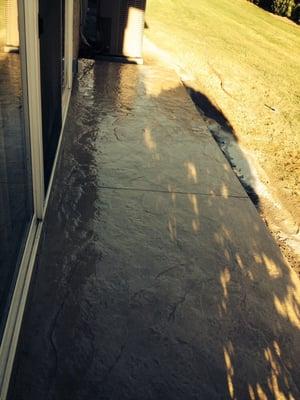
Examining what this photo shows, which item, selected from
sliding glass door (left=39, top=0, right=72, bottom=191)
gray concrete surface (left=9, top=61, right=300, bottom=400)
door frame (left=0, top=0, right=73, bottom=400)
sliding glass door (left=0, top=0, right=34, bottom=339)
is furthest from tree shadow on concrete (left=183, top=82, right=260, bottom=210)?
sliding glass door (left=0, top=0, right=34, bottom=339)

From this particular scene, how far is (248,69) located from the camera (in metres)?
9.24

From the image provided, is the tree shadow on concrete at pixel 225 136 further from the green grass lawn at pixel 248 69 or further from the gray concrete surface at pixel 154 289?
the gray concrete surface at pixel 154 289

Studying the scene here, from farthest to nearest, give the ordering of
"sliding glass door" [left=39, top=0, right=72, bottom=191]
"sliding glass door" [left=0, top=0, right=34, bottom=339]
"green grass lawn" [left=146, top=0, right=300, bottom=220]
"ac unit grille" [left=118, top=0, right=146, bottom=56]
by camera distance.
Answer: "ac unit grille" [left=118, top=0, right=146, bottom=56], "green grass lawn" [left=146, top=0, right=300, bottom=220], "sliding glass door" [left=39, top=0, right=72, bottom=191], "sliding glass door" [left=0, top=0, right=34, bottom=339]

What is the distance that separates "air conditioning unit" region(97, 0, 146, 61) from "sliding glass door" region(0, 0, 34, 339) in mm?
5924

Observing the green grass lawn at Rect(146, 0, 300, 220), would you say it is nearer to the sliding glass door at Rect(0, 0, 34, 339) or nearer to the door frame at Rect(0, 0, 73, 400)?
the door frame at Rect(0, 0, 73, 400)

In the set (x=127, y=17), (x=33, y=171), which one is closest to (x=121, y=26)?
(x=127, y=17)

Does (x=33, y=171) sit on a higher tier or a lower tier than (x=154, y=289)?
higher

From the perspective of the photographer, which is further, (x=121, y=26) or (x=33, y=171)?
(x=121, y=26)

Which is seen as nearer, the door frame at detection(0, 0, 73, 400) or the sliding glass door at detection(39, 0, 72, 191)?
the door frame at detection(0, 0, 73, 400)

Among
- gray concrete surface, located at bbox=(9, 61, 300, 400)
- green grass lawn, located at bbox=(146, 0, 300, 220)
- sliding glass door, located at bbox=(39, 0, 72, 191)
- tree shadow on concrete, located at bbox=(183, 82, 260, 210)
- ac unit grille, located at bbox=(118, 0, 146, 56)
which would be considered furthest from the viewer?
ac unit grille, located at bbox=(118, 0, 146, 56)

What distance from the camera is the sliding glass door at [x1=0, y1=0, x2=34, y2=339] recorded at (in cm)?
170

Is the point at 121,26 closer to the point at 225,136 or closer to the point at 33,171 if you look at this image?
the point at 225,136

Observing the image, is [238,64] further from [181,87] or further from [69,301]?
[69,301]

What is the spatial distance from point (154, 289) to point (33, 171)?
1226 millimetres
